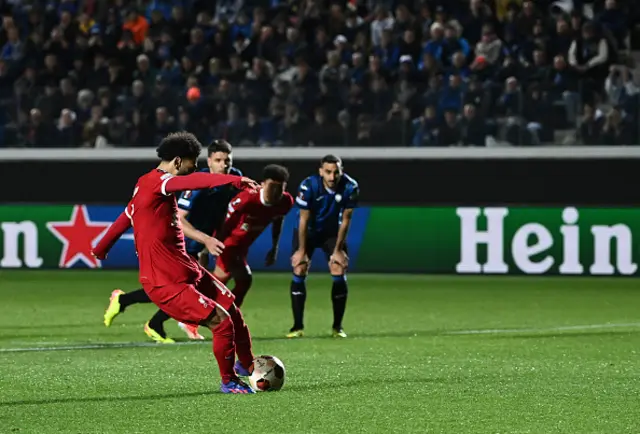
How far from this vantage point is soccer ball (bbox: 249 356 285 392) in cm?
860

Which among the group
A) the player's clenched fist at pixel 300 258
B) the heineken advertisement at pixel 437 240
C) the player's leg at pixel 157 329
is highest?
the player's clenched fist at pixel 300 258

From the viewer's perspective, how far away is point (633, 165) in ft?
66.7

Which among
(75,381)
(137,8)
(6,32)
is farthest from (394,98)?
(75,381)

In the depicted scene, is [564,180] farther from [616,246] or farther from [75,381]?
[75,381]

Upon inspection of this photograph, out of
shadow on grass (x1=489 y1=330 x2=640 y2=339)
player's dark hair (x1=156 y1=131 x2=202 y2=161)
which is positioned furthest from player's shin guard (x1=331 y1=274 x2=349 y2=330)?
player's dark hair (x1=156 y1=131 x2=202 y2=161)

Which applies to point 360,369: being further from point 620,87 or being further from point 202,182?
point 620,87

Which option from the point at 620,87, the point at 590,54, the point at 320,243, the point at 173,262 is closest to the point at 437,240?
the point at 620,87

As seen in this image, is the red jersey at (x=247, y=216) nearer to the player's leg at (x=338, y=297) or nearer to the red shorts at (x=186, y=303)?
the player's leg at (x=338, y=297)

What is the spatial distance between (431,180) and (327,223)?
8.40 m

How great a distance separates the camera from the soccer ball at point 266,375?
860 centimetres

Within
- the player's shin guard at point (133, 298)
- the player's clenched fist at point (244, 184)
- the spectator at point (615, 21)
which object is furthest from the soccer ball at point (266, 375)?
the spectator at point (615, 21)

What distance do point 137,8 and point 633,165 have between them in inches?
361

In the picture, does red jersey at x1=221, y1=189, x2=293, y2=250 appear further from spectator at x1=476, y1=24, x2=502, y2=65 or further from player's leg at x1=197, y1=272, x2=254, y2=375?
spectator at x1=476, y1=24, x2=502, y2=65

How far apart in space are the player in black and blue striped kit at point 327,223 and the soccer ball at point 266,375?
3748 mm
